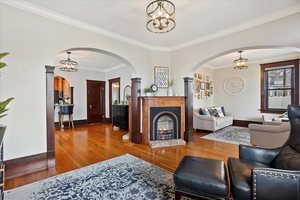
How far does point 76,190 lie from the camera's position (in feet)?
6.36

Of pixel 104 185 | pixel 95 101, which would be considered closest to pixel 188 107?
pixel 104 185

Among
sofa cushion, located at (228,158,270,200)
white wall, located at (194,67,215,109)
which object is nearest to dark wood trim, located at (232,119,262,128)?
white wall, located at (194,67,215,109)

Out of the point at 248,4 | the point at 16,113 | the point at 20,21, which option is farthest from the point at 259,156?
the point at 20,21

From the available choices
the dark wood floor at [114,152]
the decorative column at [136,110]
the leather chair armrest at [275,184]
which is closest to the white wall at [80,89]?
the dark wood floor at [114,152]

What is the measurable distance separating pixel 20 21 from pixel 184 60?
3.70 m

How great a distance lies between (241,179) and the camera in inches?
54.4

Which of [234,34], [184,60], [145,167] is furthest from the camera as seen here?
[184,60]

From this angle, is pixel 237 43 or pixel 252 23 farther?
pixel 237 43

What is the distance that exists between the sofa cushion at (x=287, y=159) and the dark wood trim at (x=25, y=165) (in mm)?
3497

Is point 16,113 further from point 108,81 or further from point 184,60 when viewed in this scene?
point 108,81

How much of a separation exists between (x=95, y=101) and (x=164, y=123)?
14.8 feet

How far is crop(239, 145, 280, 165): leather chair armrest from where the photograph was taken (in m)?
1.77

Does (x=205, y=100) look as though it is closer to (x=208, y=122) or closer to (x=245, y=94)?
(x=245, y=94)

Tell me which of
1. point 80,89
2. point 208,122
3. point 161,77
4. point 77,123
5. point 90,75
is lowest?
point 77,123
